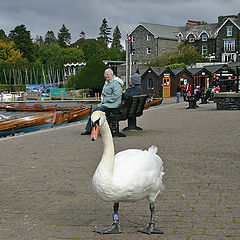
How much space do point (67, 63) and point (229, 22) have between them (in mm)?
59374

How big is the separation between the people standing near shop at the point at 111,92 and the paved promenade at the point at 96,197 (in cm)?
153

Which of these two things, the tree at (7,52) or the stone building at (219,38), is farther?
the tree at (7,52)

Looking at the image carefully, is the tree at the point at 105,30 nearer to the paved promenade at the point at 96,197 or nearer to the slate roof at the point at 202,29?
the slate roof at the point at 202,29

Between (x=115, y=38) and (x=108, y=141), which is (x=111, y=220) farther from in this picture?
(x=115, y=38)

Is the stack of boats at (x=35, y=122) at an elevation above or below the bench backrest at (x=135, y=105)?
below

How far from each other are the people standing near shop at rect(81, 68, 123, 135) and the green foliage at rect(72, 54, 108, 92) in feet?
214

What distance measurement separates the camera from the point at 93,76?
76.9 m

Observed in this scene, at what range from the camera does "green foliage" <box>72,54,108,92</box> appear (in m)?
76.8

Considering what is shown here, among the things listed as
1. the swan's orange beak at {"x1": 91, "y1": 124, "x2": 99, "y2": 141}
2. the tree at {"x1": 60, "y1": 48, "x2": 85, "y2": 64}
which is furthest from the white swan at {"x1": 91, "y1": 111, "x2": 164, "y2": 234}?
the tree at {"x1": 60, "y1": 48, "x2": 85, "y2": 64}

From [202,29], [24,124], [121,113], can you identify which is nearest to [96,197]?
[121,113]

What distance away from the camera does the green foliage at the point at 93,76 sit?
76750mm

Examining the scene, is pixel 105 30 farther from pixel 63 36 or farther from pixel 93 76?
pixel 93 76

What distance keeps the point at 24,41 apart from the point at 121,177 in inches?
5659

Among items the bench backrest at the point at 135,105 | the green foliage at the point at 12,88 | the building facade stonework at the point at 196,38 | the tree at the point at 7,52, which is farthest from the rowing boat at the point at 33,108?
the tree at the point at 7,52
